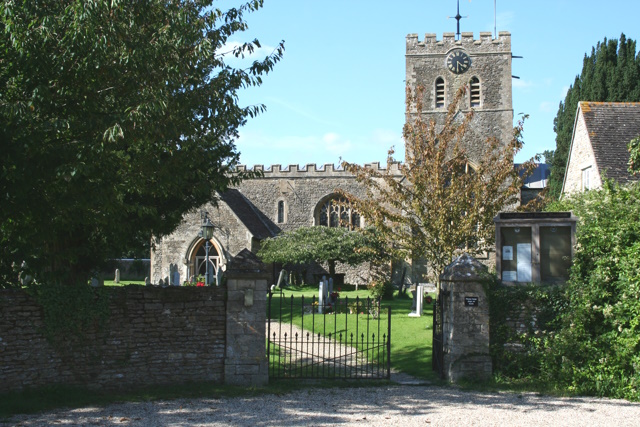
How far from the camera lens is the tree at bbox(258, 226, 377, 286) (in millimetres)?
27969

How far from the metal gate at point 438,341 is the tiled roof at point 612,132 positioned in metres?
7.30

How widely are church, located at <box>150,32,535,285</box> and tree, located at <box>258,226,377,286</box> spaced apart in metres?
3.74

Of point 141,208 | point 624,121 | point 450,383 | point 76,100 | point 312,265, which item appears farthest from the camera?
point 312,265

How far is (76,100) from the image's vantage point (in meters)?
8.84

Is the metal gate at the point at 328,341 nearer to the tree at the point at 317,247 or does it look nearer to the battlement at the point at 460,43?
the tree at the point at 317,247

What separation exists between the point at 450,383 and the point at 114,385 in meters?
5.14

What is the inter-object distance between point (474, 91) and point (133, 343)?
31760 millimetres

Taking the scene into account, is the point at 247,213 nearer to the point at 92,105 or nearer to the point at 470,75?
the point at 470,75

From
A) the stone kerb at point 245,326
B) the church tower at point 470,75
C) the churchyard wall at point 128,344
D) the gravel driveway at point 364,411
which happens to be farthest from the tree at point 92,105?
the church tower at point 470,75

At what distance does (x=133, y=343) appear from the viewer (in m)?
9.64

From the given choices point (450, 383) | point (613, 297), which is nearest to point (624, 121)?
point (613, 297)

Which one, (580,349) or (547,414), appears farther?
(580,349)

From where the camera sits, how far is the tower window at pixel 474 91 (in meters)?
37.6

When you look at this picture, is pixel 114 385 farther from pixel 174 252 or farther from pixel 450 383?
pixel 174 252
